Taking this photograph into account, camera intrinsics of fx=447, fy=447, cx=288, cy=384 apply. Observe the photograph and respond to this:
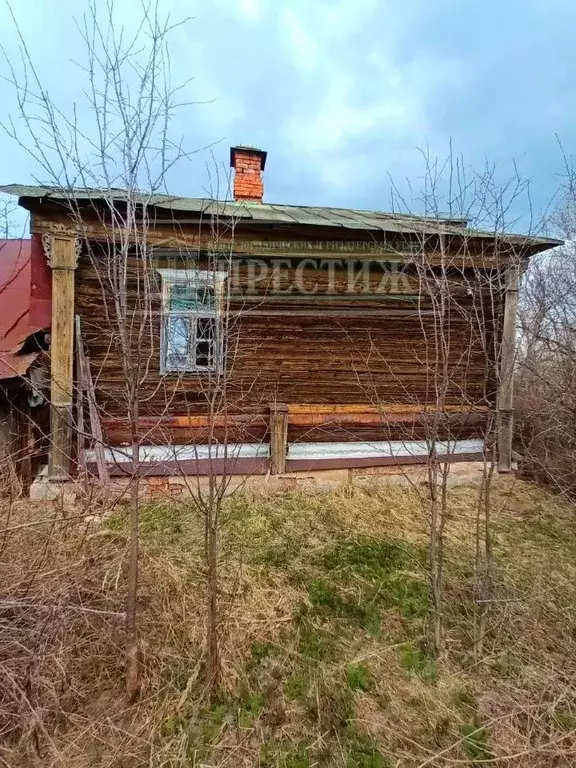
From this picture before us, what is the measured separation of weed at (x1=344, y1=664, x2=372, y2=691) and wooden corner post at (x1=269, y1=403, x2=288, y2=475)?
3.18m

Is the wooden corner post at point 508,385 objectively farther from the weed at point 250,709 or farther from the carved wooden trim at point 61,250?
the carved wooden trim at point 61,250

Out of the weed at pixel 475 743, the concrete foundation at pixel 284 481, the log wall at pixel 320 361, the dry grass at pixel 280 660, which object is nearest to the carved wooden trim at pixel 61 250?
the log wall at pixel 320 361

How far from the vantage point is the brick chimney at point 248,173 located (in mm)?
8141

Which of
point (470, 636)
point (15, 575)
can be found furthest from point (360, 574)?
point (15, 575)

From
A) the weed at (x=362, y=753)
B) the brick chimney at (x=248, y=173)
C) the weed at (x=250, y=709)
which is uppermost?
the brick chimney at (x=248, y=173)

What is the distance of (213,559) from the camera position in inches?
103

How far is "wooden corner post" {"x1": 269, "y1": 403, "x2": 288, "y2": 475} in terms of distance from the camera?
5.85 meters

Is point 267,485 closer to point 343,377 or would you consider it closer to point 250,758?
point 343,377

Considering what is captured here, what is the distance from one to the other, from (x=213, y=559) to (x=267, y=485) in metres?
3.36

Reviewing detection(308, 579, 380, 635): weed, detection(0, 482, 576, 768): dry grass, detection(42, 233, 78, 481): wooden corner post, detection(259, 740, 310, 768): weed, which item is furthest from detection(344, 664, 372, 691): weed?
detection(42, 233, 78, 481): wooden corner post

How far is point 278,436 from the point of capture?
5879 mm

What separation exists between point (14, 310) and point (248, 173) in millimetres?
4605

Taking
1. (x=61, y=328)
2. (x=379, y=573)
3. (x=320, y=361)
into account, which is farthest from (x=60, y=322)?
(x=379, y=573)

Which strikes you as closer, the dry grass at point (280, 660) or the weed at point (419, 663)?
the dry grass at point (280, 660)
